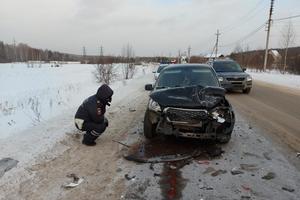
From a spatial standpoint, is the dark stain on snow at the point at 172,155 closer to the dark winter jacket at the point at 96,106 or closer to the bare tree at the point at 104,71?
the dark winter jacket at the point at 96,106

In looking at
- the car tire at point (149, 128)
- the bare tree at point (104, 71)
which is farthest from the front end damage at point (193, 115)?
the bare tree at point (104, 71)

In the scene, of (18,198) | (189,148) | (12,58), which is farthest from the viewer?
(12,58)

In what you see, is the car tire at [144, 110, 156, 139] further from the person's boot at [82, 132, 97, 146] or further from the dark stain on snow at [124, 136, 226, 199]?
the person's boot at [82, 132, 97, 146]

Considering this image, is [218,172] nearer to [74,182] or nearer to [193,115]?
[193,115]

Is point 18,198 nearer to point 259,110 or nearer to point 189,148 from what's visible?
point 189,148

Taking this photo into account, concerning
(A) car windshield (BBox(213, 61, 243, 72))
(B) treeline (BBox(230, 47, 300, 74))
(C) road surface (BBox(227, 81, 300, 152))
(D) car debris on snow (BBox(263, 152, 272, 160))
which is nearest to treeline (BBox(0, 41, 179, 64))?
(B) treeline (BBox(230, 47, 300, 74))

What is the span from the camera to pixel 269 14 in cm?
3941

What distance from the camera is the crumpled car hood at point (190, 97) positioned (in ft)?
17.4

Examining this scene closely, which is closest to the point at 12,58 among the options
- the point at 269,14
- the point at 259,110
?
the point at 269,14

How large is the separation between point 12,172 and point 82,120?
1.64 meters

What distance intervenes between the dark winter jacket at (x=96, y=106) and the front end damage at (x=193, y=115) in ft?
3.04

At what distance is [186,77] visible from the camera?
7156 millimetres

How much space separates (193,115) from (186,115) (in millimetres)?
124

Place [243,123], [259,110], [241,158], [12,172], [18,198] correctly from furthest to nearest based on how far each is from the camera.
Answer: [259,110] → [243,123] → [241,158] → [12,172] → [18,198]
